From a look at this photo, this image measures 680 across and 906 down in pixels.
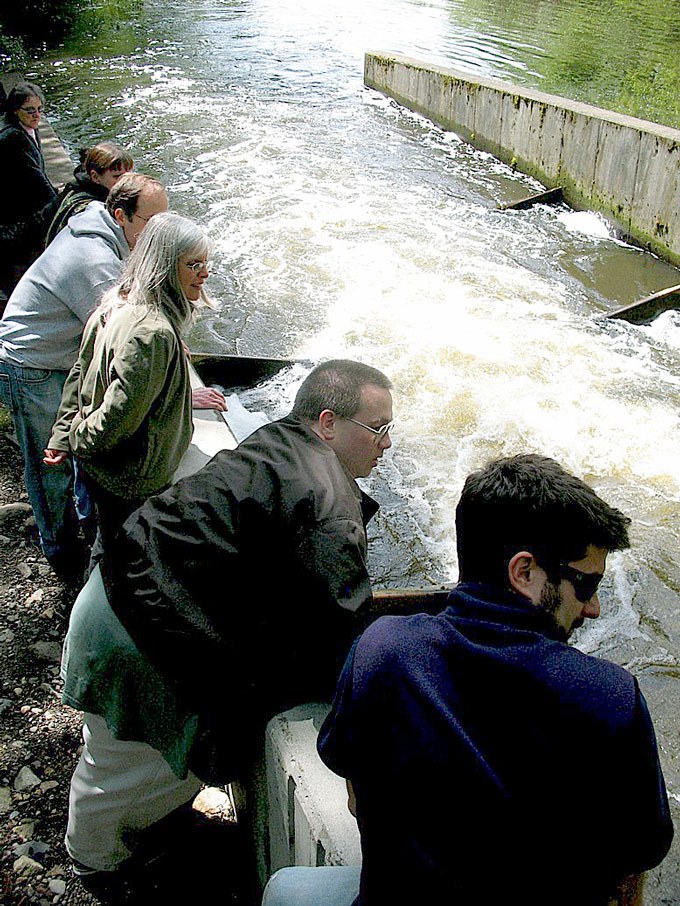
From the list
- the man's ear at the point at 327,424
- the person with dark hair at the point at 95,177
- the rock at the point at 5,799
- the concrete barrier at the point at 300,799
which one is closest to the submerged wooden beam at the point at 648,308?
the person with dark hair at the point at 95,177

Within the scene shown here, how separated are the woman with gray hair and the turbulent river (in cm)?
213

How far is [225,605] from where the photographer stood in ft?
6.54

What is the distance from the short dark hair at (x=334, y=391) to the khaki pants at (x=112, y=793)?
115cm

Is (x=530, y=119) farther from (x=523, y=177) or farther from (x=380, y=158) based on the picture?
(x=380, y=158)

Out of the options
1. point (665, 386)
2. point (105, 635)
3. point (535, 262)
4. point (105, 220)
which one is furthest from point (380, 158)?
point (105, 635)

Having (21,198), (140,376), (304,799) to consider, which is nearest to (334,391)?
(140,376)

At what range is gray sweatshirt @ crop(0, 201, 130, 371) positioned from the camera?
3506 mm

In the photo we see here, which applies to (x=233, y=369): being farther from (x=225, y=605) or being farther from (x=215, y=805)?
(x=225, y=605)

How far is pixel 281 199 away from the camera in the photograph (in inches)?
461

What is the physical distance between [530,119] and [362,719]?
12.9m

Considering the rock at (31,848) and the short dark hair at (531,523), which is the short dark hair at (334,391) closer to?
the short dark hair at (531,523)

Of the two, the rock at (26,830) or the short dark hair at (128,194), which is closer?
the rock at (26,830)

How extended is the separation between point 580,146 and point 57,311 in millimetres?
9824

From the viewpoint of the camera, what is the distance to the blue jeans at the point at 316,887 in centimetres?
178
